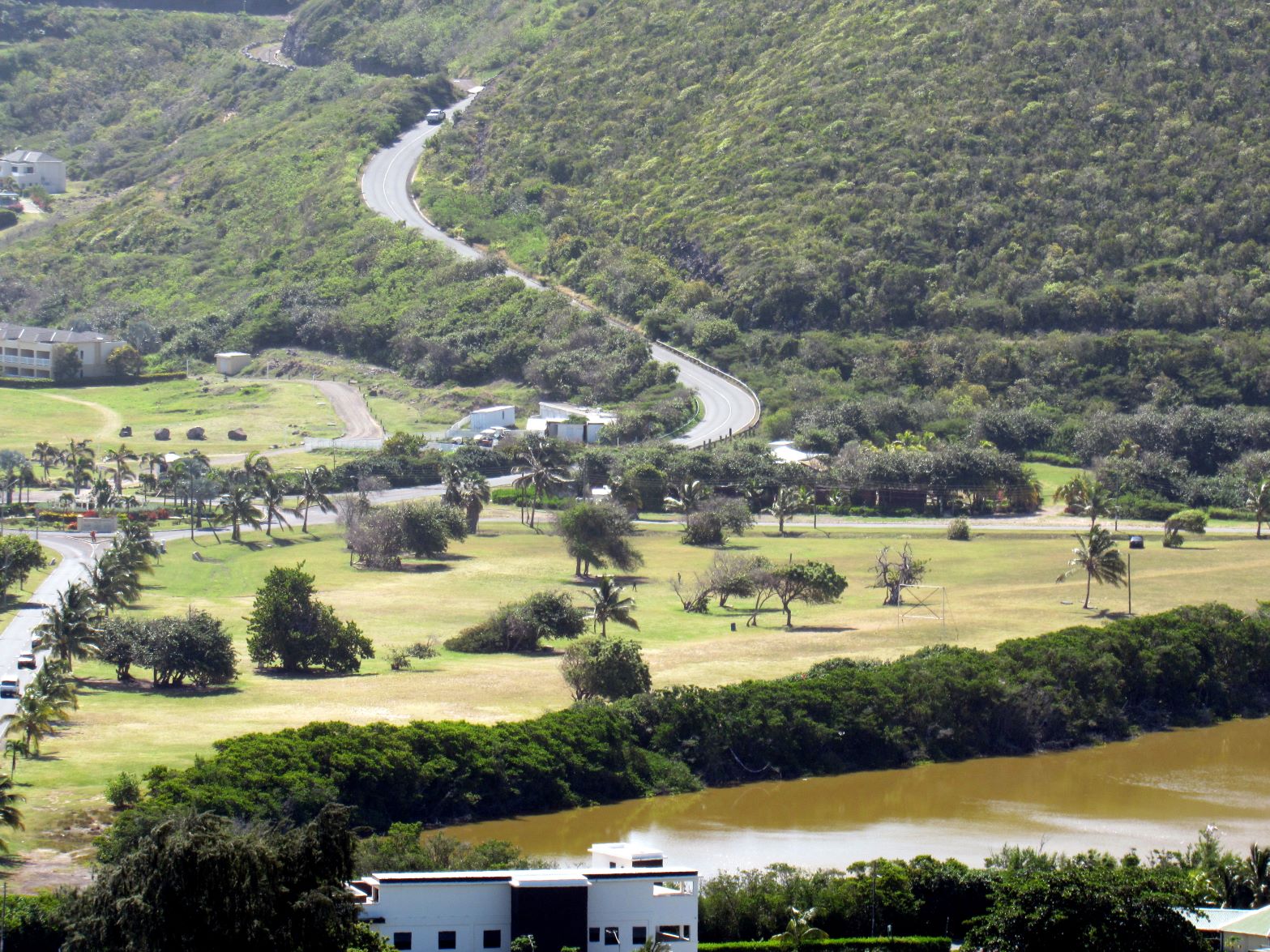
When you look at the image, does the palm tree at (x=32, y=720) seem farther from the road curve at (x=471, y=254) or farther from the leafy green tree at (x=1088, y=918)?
the road curve at (x=471, y=254)

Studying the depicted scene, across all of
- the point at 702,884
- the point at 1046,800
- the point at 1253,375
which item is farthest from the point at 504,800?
the point at 1253,375

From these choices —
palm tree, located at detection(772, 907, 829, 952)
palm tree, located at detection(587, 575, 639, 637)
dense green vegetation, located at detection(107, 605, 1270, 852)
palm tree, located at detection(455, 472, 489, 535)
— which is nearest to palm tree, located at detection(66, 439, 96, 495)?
palm tree, located at detection(455, 472, 489, 535)

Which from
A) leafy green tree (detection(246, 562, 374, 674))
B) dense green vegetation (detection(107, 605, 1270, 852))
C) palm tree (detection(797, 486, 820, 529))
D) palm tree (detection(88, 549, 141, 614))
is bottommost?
dense green vegetation (detection(107, 605, 1270, 852))

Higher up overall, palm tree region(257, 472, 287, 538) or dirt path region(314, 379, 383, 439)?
dirt path region(314, 379, 383, 439)

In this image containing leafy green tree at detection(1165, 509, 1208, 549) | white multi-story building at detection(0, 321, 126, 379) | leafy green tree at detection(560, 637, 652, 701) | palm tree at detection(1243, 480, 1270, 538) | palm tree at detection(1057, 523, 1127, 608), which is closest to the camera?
leafy green tree at detection(560, 637, 652, 701)

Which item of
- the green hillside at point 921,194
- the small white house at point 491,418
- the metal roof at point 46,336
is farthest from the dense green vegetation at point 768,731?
the metal roof at point 46,336

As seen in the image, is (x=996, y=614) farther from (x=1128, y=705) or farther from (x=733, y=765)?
(x=733, y=765)

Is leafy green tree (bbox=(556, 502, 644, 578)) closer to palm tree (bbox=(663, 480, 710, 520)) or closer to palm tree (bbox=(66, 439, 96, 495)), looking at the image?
palm tree (bbox=(663, 480, 710, 520))

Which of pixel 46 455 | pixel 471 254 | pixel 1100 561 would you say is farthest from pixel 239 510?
pixel 471 254
